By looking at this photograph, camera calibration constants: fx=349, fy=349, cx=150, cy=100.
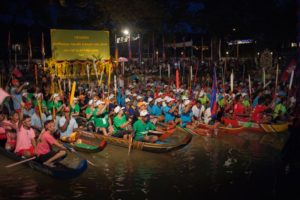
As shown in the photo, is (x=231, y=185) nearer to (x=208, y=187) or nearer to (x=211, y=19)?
(x=208, y=187)

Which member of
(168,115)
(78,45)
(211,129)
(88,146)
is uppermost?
(78,45)

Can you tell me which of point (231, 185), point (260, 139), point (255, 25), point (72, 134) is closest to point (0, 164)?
point (72, 134)

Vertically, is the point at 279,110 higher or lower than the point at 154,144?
higher

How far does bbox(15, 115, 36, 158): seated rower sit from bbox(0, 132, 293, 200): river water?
1.76 feet

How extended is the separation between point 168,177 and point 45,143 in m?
3.46

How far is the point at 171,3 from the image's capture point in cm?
3200

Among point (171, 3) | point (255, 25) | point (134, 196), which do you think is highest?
point (171, 3)

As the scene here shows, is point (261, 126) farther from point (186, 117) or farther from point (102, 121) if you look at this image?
point (102, 121)

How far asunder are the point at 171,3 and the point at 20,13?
44.1 ft

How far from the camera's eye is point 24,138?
1012 cm

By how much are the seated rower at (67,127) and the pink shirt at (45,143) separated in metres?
2.13

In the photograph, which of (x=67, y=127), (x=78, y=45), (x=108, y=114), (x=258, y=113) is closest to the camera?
(x=67, y=127)

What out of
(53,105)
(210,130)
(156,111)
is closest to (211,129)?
(210,130)

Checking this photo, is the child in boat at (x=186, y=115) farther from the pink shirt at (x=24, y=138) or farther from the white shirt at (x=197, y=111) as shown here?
the pink shirt at (x=24, y=138)
